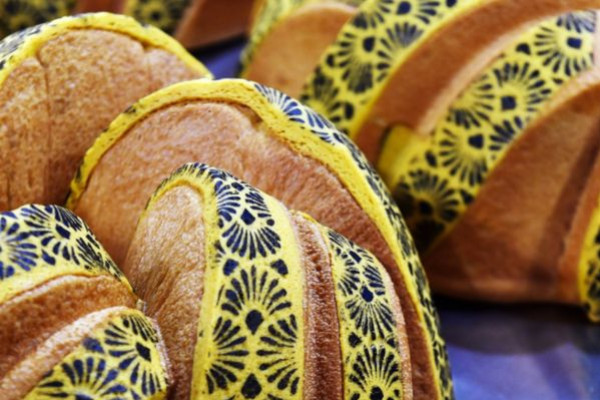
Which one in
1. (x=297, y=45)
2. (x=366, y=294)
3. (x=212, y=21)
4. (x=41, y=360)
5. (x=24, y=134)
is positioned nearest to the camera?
(x=41, y=360)

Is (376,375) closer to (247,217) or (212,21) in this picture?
(247,217)

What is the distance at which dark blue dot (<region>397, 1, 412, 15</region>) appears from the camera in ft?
3.43

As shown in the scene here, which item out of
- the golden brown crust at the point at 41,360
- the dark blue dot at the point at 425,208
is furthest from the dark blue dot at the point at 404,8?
the golden brown crust at the point at 41,360

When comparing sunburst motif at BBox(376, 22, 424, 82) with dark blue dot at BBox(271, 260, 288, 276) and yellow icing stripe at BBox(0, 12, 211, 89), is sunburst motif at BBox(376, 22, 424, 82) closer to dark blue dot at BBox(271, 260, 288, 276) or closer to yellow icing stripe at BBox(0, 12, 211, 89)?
yellow icing stripe at BBox(0, 12, 211, 89)

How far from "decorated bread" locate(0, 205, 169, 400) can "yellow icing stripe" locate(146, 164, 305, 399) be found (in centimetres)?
5

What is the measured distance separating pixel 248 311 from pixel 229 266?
0.11ft

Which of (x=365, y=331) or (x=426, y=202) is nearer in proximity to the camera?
(x=365, y=331)

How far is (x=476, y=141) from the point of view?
1.03 metres

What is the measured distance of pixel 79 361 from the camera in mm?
578

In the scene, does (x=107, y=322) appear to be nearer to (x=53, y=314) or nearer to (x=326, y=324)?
(x=53, y=314)

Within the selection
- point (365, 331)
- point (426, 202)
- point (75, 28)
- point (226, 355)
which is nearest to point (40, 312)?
point (226, 355)

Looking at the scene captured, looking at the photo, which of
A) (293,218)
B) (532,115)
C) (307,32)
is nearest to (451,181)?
(532,115)

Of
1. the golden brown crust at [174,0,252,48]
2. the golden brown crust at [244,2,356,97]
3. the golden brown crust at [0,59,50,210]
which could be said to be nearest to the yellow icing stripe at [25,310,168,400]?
the golden brown crust at [0,59,50,210]

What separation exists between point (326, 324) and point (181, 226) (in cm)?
13
